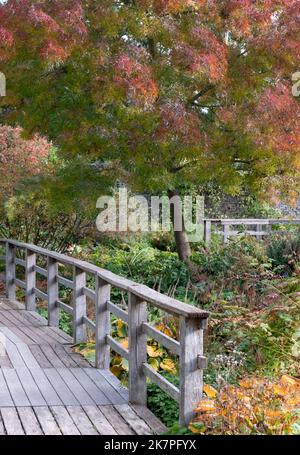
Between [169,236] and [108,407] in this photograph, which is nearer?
[108,407]

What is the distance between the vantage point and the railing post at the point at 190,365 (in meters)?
4.64

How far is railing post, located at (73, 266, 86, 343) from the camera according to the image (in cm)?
766

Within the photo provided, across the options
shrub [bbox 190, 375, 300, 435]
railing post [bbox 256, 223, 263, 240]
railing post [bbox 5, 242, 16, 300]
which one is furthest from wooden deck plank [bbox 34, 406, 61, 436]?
railing post [bbox 256, 223, 263, 240]

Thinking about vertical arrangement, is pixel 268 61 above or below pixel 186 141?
above

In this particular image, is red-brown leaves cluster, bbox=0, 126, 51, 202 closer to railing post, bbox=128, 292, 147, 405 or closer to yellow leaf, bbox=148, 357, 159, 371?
yellow leaf, bbox=148, 357, 159, 371

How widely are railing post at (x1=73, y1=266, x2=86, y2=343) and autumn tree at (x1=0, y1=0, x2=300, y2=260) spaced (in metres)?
2.65

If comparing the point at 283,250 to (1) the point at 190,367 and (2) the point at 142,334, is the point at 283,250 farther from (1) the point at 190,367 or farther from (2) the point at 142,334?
(1) the point at 190,367

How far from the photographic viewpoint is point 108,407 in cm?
540

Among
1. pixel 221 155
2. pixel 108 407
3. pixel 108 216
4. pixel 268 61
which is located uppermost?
pixel 268 61

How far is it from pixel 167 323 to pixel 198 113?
3.89 m

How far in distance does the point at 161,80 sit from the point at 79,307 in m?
3.68

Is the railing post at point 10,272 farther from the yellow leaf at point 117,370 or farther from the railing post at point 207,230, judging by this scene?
the railing post at point 207,230

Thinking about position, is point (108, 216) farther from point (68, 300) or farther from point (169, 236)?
A: point (169, 236)

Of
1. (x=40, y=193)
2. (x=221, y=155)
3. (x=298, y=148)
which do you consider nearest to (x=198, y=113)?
(x=221, y=155)
